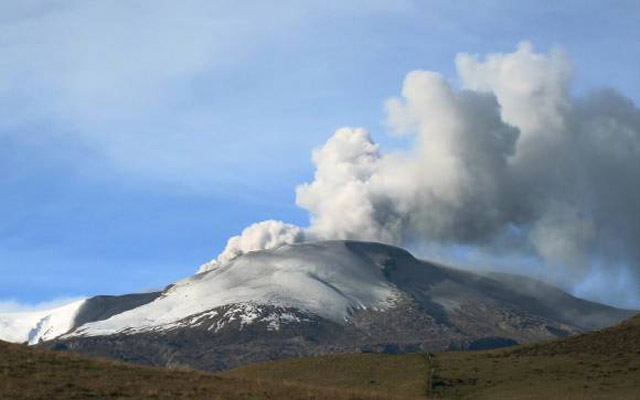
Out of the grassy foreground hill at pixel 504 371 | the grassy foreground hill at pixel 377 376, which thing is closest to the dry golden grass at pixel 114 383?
the grassy foreground hill at pixel 377 376

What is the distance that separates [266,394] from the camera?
53.9 metres

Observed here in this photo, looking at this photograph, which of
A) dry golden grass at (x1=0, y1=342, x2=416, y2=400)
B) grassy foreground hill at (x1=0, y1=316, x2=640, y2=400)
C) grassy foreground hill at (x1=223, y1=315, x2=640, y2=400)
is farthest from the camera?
grassy foreground hill at (x1=223, y1=315, x2=640, y2=400)

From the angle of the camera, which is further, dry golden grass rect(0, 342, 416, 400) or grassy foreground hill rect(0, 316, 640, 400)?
grassy foreground hill rect(0, 316, 640, 400)

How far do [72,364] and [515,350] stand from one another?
51.6m

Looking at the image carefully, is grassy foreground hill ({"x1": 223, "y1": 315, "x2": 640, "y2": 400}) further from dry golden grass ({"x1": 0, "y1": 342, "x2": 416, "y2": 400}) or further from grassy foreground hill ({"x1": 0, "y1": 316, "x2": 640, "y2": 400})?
dry golden grass ({"x1": 0, "y1": 342, "x2": 416, "y2": 400})

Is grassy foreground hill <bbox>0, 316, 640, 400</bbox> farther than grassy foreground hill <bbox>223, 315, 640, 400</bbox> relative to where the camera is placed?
No

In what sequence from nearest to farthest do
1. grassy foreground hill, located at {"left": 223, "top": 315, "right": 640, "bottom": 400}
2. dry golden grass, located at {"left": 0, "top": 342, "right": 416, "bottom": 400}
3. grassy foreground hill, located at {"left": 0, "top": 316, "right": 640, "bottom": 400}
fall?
dry golden grass, located at {"left": 0, "top": 342, "right": 416, "bottom": 400} < grassy foreground hill, located at {"left": 0, "top": 316, "right": 640, "bottom": 400} < grassy foreground hill, located at {"left": 223, "top": 315, "right": 640, "bottom": 400}

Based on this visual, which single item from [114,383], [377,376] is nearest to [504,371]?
[377,376]

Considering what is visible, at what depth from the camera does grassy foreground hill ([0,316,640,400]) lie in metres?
53.6

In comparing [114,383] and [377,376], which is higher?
[377,376]

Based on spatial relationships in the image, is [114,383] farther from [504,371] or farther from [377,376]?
[504,371]

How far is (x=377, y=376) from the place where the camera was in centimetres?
8781

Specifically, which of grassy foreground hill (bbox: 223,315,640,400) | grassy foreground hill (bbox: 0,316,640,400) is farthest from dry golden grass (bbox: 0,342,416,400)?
grassy foreground hill (bbox: 223,315,640,400)

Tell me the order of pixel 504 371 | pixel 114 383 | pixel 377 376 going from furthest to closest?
1. pixel 377 376
2. pixel 504 371
3. pixel 114 383
